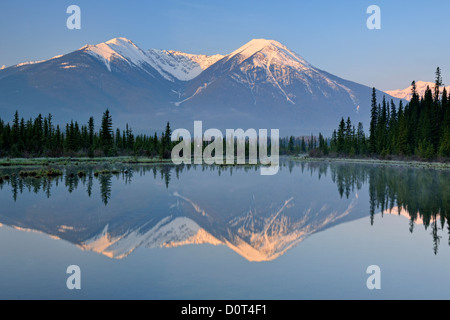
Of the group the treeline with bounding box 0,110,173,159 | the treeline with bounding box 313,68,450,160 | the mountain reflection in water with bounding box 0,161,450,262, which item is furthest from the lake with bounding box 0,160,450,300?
the treeline with bounding box 0,110,173,159

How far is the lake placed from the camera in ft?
43.1

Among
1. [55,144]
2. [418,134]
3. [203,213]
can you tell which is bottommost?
[203,213]

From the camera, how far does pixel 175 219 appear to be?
82.7 feet

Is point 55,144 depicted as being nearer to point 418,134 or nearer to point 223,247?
point 418,134

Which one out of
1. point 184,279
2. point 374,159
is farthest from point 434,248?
point 374,159

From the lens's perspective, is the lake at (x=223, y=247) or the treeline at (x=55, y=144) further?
the treeline at (x=55, y=144)

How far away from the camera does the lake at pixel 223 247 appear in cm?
1312

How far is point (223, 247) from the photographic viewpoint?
18609 mm

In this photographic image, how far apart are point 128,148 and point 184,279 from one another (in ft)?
431

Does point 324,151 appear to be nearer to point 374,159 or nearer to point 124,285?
point 374,159

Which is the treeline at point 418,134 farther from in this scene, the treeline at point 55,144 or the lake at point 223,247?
the lake at point 223,247

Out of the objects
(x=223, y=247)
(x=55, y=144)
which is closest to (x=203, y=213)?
(x=223, y=247)

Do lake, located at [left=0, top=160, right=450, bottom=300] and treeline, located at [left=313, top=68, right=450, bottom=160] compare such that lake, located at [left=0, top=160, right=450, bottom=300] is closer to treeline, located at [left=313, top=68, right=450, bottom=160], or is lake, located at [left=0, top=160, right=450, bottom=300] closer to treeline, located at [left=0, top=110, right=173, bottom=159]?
treeline, located at [left=313, top=68, right=450, bottom=160]

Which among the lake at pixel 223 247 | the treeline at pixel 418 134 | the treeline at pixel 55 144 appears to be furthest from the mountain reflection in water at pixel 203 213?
the treeline at pixel 55 144
